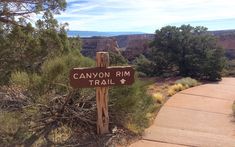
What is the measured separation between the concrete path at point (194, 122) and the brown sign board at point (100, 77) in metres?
1.32

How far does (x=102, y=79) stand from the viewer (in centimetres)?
898

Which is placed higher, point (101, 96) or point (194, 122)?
A: point (101, 96)

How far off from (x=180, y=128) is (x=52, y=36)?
21.0 feet

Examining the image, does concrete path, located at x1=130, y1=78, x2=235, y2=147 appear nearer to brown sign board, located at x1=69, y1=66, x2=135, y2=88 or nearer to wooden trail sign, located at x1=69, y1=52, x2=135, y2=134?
wooden trail sign, located at x1=69, y1=52, x2=135, y2=134

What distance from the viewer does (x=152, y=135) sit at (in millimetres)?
9984

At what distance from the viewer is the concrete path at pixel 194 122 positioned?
947cm

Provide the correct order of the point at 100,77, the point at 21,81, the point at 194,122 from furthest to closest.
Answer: the point at 194,122 < the point at 21,81 < the point at 100,77

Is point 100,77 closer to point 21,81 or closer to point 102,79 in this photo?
point 102,79

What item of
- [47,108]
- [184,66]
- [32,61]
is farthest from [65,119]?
[184,66]

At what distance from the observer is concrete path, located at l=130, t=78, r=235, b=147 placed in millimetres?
9469

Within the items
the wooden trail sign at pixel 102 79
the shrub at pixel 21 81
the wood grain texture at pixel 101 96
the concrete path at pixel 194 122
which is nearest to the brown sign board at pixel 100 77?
the wooden trail sign at pixel 102 79

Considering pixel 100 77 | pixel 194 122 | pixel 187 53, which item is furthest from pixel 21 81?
pixel 187 53

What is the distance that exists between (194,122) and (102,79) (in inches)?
155

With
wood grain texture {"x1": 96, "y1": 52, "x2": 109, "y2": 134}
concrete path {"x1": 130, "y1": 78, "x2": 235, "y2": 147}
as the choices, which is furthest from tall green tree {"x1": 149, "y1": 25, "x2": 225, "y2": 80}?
wood grain texture {"x1": 96, "y1": 52, "x2": 109, "y2": 134}
